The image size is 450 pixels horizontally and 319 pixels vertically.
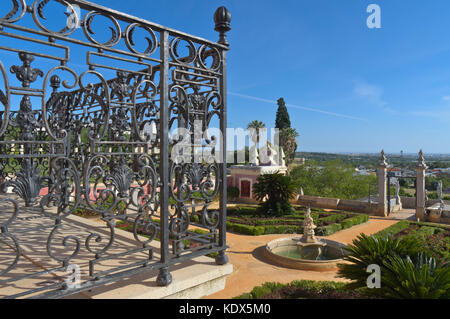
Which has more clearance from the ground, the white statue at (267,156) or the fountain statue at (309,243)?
the white statue at (267,156)

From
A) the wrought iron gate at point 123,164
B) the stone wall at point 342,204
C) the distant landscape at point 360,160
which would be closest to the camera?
the wrought iron gate at point 123,164

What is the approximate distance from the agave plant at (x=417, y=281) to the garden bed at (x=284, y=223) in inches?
397

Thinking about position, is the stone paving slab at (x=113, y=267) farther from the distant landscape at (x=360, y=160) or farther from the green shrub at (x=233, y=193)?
the green shrub at (x=233, y=193)

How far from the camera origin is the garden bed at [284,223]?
14.1 metres

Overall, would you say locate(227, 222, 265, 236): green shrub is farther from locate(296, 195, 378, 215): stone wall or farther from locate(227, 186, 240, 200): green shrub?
locate(227, 186, 240, 200): green shrub

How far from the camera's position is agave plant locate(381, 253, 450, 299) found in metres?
3.52

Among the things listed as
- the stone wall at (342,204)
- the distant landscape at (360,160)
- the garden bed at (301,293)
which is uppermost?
the distant landscape at (360,160)

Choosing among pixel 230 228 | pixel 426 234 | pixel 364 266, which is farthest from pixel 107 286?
pixel 426 234

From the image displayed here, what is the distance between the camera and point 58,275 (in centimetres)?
380

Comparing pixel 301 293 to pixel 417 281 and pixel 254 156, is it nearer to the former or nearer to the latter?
Result: pixel 417 281

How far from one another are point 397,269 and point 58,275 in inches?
169

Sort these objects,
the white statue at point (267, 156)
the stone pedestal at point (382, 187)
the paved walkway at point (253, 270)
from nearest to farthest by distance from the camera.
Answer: the paved walkway at point (253, 270) < the stone pedestal at point (382, 187) < the white statue at point (267, 156)

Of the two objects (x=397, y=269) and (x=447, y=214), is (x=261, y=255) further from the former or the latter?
(x=447, y=214)

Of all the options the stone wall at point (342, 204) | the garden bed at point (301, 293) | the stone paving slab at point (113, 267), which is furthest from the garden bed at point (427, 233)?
the stone paving slab at point (113, 267)
